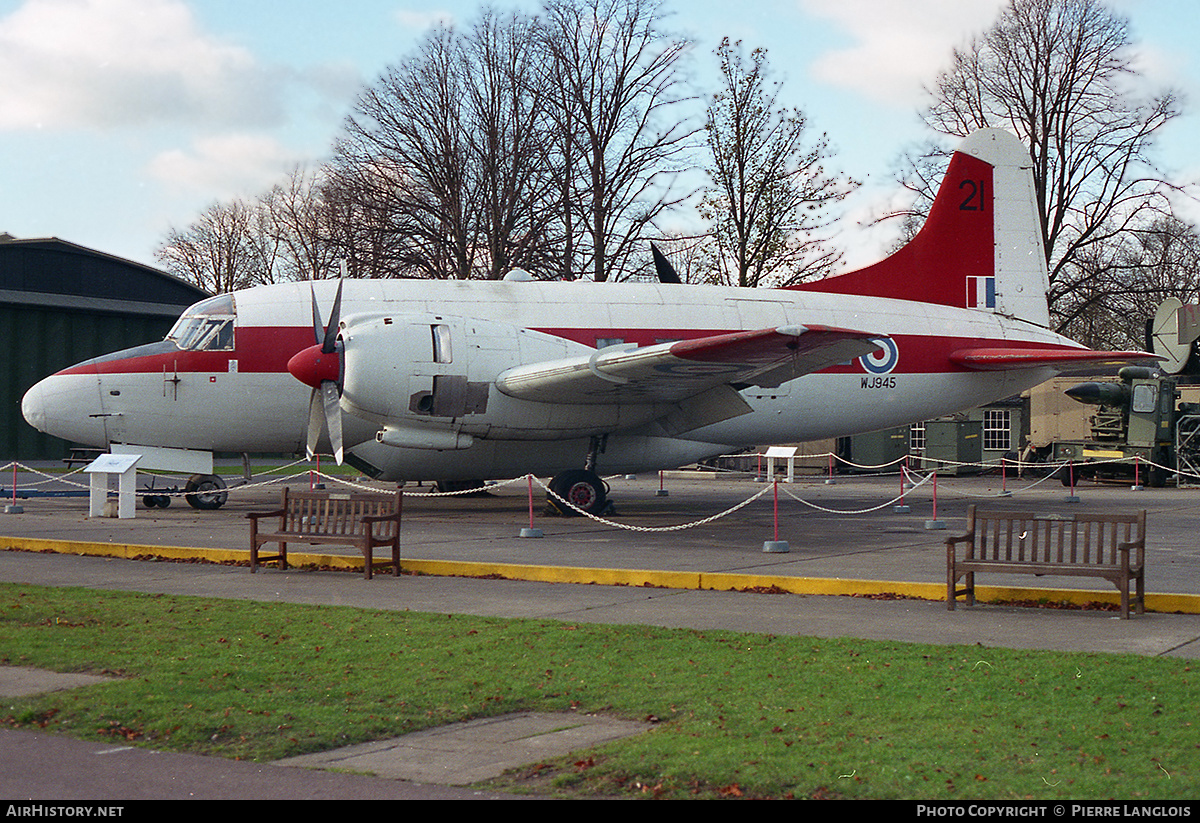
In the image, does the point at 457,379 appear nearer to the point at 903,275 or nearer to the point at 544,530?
the point at 544,530

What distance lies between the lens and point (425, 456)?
19.8 meters

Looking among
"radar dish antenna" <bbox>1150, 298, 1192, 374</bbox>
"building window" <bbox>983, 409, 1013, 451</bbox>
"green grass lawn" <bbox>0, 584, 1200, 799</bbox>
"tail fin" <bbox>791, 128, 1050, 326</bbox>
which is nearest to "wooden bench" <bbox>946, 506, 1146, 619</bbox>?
"green grass lawn" <bbox>0, 584, 1200, 799</bbox>

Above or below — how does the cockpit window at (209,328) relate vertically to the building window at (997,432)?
above

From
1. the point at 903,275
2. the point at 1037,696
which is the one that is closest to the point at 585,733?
the point at 1037,696

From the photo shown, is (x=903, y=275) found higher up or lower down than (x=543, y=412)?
higher up

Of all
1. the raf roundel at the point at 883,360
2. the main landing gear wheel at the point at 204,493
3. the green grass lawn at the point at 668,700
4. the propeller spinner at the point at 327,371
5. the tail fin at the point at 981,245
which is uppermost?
the tail fin at the point at 981,245

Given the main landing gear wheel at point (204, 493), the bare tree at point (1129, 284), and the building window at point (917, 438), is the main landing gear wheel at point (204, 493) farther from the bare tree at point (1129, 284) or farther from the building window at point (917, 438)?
the bare tree at point (1129, 284)

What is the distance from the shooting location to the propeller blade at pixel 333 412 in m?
17.7

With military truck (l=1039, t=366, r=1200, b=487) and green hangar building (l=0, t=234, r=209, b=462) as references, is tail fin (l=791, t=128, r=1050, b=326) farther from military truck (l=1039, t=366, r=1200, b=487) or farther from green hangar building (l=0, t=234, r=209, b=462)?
green hangar building (l=0, t=234, r=209, b=462)

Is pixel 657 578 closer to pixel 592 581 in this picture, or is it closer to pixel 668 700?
pixel 592 581

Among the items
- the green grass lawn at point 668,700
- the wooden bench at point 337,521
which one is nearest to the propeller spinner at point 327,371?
the wooden bench at point 337,521

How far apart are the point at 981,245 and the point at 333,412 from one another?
552 inches

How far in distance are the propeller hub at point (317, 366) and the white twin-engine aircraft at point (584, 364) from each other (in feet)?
0.12
